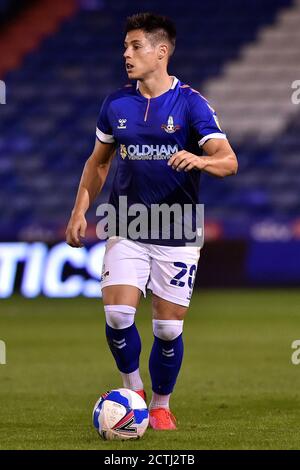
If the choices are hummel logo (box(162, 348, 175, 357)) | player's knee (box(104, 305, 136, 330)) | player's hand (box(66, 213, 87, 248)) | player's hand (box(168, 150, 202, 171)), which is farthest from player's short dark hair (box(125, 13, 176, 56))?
hummel logo (box(162, 348, 175, 357))

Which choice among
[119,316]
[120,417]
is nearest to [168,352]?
[119,316]

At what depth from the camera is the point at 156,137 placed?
243 inches

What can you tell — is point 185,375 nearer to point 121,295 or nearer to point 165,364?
point 165,364

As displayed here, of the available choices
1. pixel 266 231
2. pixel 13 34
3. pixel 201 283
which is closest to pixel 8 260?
pixel 201 283

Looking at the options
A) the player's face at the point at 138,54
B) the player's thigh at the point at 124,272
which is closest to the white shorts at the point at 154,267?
the player's thigh at the point at 124,272

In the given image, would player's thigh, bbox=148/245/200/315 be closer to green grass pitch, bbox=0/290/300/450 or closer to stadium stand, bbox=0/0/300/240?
green grass pitch, bbox=0/290/300/450

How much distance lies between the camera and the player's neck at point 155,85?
247 inches

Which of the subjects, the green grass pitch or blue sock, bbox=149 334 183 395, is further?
blue sock, bbox=149 334 183 395

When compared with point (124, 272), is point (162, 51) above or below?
above

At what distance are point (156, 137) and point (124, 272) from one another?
0.77 m

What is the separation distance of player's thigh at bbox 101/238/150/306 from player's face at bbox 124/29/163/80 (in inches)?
37.5

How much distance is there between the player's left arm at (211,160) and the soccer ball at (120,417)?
1234 millimetres

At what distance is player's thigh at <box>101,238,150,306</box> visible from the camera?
20.0 feet

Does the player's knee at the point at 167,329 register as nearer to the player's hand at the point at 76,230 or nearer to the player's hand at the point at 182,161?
the player's hand at the point at 76,230
